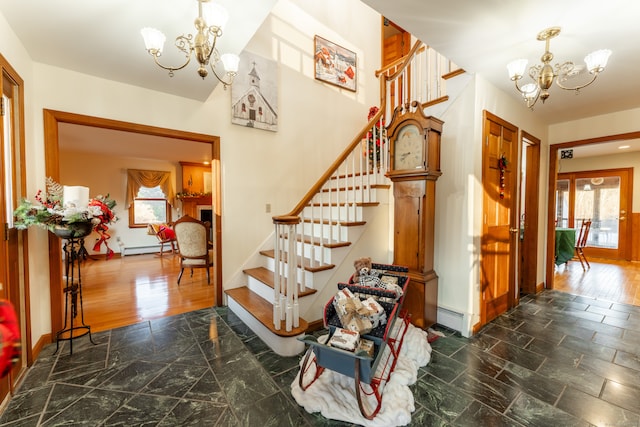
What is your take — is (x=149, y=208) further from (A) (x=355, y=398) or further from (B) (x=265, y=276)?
(A) (x=355, y=398)

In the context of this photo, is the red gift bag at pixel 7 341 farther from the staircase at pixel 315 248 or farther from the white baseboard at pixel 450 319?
the white baseboard at pixel 450 319

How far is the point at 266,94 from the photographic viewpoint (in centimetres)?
377

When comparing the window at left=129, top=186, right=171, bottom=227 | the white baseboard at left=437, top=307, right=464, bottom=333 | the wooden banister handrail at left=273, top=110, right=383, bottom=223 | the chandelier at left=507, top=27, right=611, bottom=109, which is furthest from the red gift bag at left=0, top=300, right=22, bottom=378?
the window at left=129, top=186, right=171, bottom=227

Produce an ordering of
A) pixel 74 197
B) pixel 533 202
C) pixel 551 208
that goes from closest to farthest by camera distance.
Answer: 1. pixel 74 197
2. pixel 533 202
3. pixel 551 208

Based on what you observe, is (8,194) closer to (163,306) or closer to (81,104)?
(81,104)

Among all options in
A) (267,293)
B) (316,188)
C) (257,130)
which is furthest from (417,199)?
(257,130)

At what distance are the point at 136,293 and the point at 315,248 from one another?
2.90m

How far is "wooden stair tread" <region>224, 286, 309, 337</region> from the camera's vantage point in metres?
2.35

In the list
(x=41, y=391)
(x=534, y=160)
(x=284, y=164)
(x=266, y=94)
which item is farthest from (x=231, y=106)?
(x=534, y=160)

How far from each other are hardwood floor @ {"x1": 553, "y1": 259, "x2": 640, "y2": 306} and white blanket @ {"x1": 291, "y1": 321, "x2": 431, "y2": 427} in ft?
12.0

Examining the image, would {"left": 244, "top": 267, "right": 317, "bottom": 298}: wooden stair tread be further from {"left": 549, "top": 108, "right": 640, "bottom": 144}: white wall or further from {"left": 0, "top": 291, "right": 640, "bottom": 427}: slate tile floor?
{"left": 549, "top": 108, "right": 640, "bottom": 144}: white wall

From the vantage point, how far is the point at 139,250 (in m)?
7.32

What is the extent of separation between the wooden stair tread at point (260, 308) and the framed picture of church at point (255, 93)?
86.3 inches

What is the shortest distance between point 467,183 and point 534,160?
2089 mm
